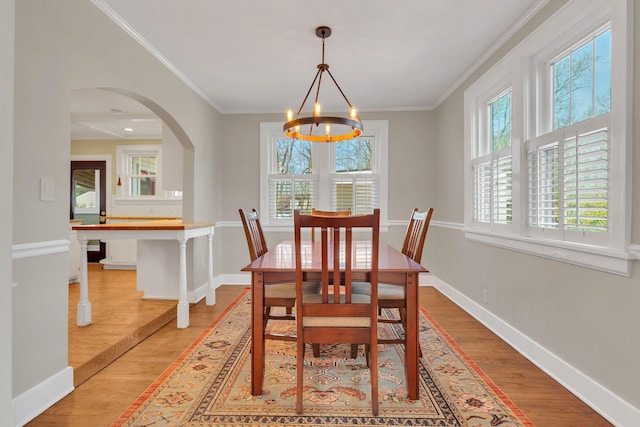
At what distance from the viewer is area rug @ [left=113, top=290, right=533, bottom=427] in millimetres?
1692

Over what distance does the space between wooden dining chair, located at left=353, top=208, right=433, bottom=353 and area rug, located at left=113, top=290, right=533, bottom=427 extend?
0.32 m

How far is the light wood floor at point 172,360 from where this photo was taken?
1.71 metres

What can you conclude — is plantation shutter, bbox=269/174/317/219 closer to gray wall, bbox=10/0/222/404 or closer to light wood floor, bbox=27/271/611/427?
light wood floor, bbox=27/271/611/427

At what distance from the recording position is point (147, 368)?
2223mm

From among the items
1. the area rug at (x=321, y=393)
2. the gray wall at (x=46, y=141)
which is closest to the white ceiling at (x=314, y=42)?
the gray wall at (x=46, y=141)

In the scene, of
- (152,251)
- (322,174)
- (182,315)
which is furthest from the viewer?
(322,174)

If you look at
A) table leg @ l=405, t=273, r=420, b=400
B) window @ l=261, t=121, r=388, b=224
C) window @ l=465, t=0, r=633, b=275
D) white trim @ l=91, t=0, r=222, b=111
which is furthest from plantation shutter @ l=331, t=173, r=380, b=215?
table leg @ l=405, t=273, r=420, b=400

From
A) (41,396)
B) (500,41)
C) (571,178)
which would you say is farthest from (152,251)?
(500,41)

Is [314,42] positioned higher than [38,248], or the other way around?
[314,42]

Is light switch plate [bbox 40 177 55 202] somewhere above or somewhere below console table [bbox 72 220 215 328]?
above

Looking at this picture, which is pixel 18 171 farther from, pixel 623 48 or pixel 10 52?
pixel 623 48

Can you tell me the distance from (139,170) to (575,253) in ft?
21.8

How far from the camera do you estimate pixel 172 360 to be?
2.34m

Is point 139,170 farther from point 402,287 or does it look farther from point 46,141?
point 402,287
